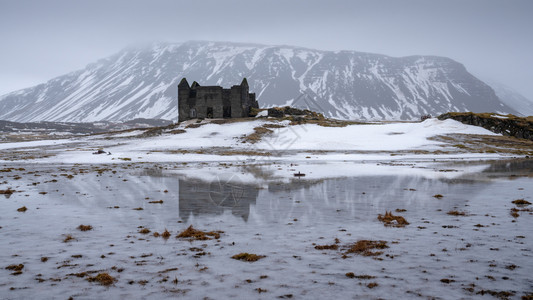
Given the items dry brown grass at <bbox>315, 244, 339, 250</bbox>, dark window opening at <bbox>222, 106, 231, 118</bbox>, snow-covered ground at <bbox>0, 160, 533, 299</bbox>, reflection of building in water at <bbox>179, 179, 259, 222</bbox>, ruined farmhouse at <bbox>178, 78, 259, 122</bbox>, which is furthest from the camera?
dark window opening at <bbox>222, 106, 231, 118</bbox>

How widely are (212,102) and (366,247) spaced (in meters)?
79.0

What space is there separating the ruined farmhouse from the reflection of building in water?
207 ft

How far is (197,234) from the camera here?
451 inches

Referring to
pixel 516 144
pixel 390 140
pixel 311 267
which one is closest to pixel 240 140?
pixel 390 140

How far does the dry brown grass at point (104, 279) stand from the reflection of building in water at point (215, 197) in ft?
18.1

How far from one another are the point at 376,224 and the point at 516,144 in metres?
60.9

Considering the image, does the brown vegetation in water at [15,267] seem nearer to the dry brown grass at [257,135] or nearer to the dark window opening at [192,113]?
the dry brown grass at [257,135]

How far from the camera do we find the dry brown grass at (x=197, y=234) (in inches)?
443

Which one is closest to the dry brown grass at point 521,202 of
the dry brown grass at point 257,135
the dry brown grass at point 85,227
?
the dry brown grass at point 85,227

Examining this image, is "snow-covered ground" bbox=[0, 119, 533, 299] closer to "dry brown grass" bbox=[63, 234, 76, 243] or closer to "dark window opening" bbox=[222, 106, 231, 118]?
"dry brown grass" bbox=[63, 234, 76, 243]

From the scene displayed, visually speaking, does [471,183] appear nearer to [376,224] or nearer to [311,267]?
[376,224]

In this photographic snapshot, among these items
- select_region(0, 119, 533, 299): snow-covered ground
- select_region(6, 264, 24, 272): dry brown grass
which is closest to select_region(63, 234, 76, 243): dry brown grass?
select_region(0, 119, 533, 299): snow-covered ground

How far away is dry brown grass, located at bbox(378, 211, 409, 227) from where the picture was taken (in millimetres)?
12722

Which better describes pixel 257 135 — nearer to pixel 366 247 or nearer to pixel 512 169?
pixel 512 169
